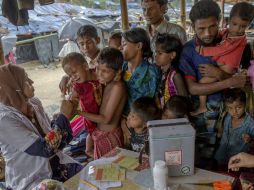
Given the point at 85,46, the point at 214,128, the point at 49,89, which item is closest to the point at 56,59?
the point at 49,89

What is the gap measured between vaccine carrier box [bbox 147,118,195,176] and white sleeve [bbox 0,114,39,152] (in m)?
1.03

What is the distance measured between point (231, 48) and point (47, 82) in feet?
36.0

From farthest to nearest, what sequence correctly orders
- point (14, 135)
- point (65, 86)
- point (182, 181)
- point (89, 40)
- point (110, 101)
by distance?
point (89, 40) < point (65, 86) < point (110, 101) < point (14, 135) < point (182, 181)

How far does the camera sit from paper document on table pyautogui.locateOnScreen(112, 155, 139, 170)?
1922mm

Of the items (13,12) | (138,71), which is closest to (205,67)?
(138,71)

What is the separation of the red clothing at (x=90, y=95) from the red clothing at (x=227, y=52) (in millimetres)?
→ 948

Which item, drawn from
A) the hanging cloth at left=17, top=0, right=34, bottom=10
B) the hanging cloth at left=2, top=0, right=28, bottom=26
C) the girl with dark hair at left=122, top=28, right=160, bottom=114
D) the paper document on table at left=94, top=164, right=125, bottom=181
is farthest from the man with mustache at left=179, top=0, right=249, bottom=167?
the hanging cloth at left=2, top=0, right=28, bottom=26

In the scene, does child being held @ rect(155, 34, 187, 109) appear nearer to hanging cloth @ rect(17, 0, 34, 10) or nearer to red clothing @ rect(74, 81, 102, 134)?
red clothing @ rect(74, 81, 102, 134)

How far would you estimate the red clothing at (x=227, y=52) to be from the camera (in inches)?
94.0

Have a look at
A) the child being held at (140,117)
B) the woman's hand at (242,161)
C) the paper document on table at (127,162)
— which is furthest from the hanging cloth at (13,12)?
the woman's hand at (242,161)

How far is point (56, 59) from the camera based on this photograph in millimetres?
16828

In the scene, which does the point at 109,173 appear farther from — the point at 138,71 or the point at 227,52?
the point at 227,52

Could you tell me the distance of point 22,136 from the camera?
2.21 m

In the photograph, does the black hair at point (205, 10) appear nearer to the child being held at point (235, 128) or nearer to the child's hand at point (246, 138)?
the child being held at point (235, 128)
